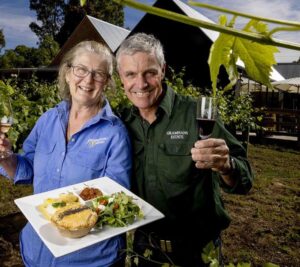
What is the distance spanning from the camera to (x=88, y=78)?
8.20 ft

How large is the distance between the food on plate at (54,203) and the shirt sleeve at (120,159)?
0.95ft

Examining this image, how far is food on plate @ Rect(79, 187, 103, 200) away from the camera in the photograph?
2303 millimetres

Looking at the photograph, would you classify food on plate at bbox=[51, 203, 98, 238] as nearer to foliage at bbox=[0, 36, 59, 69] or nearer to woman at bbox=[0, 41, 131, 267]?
woman at bbox=[0, 41, 131, 267]

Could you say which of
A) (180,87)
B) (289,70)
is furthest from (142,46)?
(289,70)

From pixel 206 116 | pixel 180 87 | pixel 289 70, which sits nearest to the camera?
pixel 206 116

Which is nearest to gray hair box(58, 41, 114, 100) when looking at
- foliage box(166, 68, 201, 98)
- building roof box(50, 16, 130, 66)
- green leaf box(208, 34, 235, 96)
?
green leaf box(208, 34, 235, 96)

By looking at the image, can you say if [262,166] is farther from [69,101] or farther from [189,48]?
[69,101]

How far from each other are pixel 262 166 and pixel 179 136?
8144mm

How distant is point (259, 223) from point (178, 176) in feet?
13.8

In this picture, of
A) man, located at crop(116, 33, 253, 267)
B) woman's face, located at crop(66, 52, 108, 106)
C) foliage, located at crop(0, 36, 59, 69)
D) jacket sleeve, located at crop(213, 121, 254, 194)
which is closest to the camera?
jacket sleeve, located at crop(213, 121, 254, 194)

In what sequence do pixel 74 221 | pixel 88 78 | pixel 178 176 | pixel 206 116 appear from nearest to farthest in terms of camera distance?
1. pixel 206 116
2. pixel 74 221
3. pixel 178 176
4. pixel 88 78

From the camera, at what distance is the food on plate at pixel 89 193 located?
2.30 meters

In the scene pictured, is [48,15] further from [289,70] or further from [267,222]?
[267,222]

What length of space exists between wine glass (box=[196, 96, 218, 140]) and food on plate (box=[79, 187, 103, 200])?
95 cm
